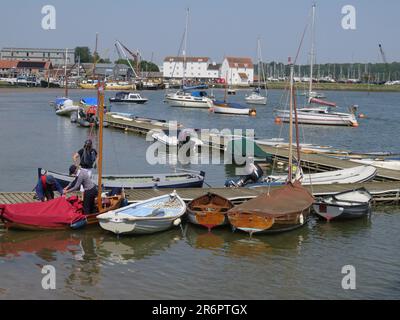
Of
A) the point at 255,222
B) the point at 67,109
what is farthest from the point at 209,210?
the point at 67,109

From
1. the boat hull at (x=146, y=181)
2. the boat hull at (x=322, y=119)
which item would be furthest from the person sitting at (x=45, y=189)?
the boat hull at (x=322, y=119)

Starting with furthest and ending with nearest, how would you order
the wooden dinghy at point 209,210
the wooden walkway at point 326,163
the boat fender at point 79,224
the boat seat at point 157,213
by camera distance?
1. the wooden walkway at point 326,163
2. the wooden dinghy at point 209,210
3. the boat seat at point 157,213
4. the boat fender at point 79,224

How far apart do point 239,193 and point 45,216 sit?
7873 millimetres

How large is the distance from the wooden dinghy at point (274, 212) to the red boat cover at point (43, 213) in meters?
5.21

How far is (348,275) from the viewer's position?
17.2 m

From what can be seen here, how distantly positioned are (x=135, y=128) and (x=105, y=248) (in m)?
36.3

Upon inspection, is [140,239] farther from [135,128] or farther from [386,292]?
[135,128]

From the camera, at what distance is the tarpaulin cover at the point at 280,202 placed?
2034 cm

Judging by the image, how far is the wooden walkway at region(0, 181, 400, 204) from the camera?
22.5 m

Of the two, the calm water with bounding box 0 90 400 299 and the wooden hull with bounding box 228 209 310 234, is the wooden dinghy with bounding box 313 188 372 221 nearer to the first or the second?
the calm water with bounding box 0 90 400 299

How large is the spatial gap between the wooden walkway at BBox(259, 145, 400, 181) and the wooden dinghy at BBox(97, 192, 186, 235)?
12.6 m

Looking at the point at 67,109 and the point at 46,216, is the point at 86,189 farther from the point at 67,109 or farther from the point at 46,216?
the point at 67,109

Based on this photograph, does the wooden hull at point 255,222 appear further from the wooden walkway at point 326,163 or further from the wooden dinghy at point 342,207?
the wooden walkway at point 326,163
